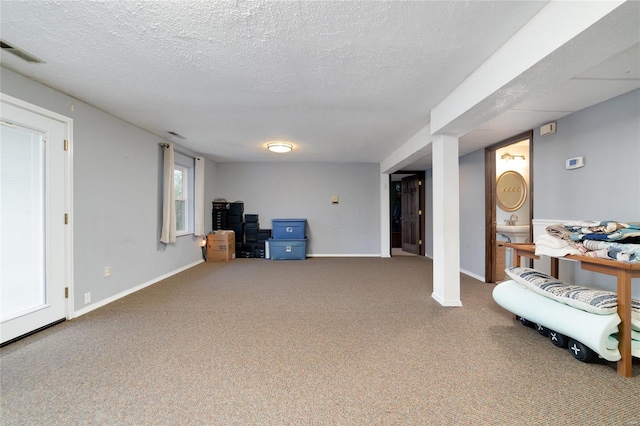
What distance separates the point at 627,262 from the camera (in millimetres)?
1587

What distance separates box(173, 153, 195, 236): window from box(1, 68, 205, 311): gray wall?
893 mm

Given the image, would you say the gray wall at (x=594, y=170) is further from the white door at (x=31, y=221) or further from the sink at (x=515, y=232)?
the white door at (x=31, y=221)

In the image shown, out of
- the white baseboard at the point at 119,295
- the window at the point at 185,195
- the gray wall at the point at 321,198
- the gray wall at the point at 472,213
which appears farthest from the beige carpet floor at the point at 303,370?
A: the gray wall at the point at 321,198

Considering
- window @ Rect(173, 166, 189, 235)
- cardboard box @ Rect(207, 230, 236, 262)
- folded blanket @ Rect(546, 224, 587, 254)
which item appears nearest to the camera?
folded blanket @ Rect(546, 224, 587, 254)

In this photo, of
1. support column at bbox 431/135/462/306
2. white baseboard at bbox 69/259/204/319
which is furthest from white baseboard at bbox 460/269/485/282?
white baseboard at bbox 69/259/204/319

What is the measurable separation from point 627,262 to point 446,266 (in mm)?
1393

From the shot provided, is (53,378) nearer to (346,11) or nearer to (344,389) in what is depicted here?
(344,389)

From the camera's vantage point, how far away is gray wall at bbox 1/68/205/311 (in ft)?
8.38

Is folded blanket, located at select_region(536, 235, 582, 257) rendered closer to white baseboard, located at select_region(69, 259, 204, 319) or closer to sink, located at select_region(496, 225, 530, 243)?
sink, located at select_region(496, 225, 530, 243)

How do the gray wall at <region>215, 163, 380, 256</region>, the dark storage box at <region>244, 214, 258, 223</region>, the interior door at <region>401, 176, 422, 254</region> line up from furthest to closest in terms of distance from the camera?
the interior door at <region>401, 176, 422, 254</region> → the gray wall at <region>215, 163, 380, 256</region> → the dark storage box at <region>244, 214, 258, 223</region>

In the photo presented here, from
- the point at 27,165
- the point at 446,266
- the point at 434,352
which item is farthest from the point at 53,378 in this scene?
the point at 446,266

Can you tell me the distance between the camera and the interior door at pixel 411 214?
6.35m

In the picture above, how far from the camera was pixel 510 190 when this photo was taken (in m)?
4.21

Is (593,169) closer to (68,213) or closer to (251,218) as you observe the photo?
(68,213)
